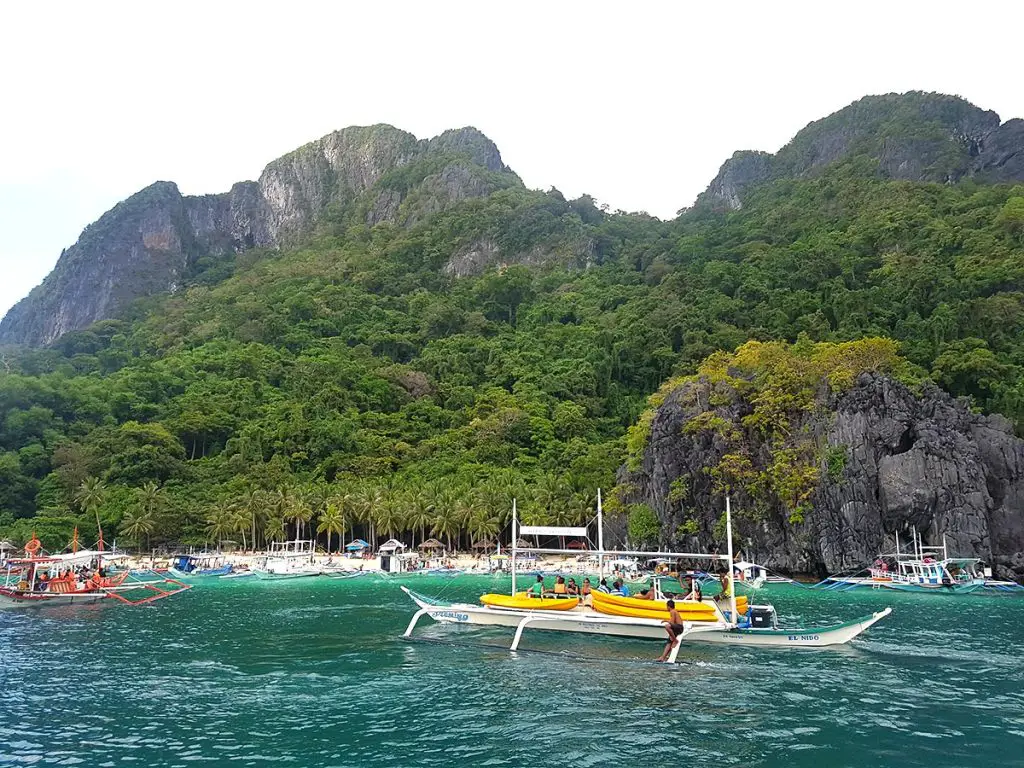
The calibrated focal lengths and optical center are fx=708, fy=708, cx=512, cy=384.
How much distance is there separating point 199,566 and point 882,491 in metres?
70.6

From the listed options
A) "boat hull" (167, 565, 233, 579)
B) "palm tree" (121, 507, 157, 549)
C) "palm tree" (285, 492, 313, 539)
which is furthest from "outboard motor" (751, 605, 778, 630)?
"palm tree" (121, 507, 157, 549)

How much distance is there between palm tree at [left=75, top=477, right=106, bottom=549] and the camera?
295 ft

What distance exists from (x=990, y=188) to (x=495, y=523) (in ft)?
333

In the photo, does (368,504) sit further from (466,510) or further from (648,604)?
(648,604)

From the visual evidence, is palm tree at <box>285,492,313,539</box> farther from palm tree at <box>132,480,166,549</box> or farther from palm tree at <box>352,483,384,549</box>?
palm tree at <box>132,480,166,549</box>

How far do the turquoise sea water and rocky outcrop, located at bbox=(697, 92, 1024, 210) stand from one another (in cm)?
14044

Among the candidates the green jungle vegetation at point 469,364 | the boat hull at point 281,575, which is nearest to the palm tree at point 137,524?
the green jungle vegetation at point 469,364

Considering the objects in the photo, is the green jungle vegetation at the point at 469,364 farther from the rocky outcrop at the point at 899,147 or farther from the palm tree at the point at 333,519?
the rocky outcrop at the point at 899,147

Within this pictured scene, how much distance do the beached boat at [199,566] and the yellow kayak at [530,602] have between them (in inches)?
2079

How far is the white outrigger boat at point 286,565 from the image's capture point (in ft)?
237

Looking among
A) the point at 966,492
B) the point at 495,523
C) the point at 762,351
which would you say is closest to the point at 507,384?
the point at 495,523

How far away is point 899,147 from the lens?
151500 millimetres

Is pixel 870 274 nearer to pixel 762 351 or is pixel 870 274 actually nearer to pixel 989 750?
pixel 762 351

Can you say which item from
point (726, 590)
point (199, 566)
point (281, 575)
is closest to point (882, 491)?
point (726, 590)
